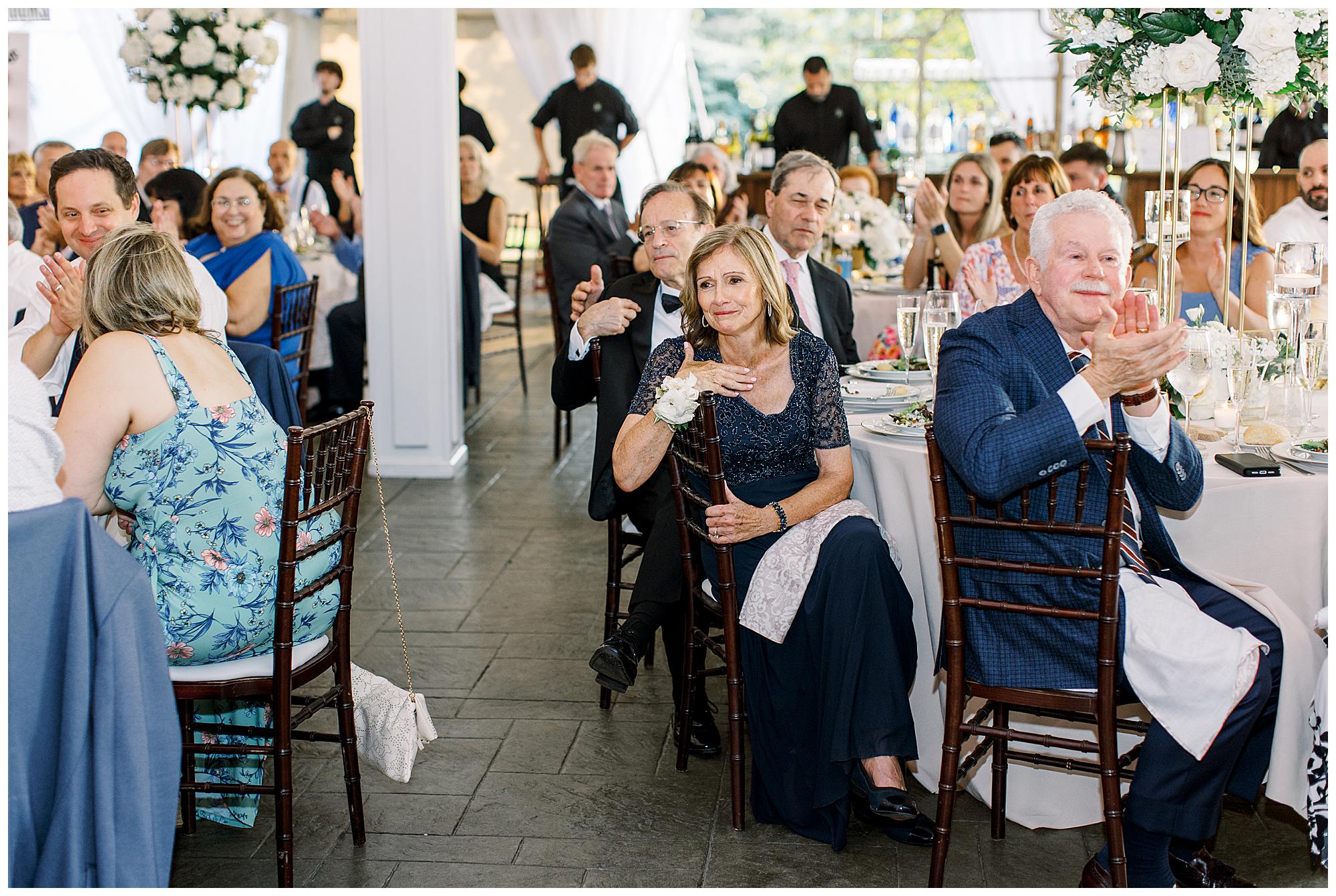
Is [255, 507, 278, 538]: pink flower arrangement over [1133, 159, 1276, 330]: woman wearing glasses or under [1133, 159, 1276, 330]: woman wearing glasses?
under

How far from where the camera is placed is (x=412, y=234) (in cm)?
552

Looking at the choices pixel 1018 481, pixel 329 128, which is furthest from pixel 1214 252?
pixel 329 128

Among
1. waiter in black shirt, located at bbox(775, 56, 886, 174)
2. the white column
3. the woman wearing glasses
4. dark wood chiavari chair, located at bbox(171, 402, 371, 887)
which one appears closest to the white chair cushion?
dark wood chiavari chair, located at bbox(171, 402, 371, 887)

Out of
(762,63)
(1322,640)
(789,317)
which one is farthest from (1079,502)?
(762,63)

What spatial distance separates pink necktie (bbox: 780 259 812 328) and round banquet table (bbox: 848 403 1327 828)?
0.99m

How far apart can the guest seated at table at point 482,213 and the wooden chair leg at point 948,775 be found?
532 centimetres

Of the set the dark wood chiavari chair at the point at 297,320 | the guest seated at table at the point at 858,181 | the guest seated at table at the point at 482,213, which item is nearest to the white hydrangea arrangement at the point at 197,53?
the guest seated at table at the point at 482,213

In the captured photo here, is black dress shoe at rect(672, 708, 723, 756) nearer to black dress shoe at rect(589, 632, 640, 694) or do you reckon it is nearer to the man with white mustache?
black dress shoe at rect(589, 632, 640, 694)

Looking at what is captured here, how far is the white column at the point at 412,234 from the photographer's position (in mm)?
5383

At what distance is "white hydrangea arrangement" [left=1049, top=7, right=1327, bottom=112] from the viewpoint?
289 centimetres

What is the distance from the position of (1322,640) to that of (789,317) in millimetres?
1224

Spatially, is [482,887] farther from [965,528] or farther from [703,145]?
[703,145]

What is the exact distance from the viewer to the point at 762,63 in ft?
38.4

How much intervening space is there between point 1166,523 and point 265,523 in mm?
1773
